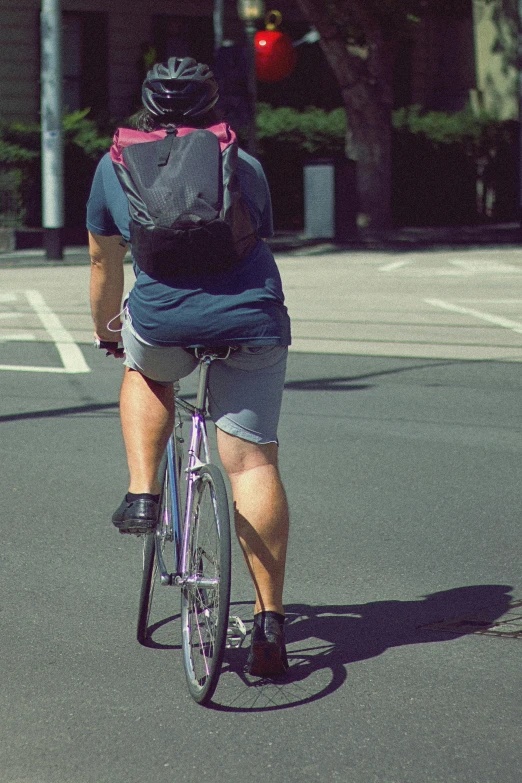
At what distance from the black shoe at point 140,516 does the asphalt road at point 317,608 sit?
0.45 meters

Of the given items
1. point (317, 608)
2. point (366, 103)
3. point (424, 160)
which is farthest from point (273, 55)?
point (317, 608)

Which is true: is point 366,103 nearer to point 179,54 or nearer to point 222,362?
point 179,54

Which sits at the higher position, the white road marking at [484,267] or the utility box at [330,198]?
the utility box at [330,198]

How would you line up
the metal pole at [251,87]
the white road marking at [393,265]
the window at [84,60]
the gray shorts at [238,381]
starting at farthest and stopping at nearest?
the window at [84,60] < the metal pole at [251,87] < the white road marking at [393,265] < the gray shorts at [238,381]

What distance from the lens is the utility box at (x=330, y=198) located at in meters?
23.1

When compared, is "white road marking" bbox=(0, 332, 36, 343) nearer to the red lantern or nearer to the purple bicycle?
the purple bicycle

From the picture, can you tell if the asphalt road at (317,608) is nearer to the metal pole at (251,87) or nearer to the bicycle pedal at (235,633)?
the bicycle pedal at (235,633)

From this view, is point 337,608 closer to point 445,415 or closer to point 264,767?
point 264,767

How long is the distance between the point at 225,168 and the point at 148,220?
245 mm

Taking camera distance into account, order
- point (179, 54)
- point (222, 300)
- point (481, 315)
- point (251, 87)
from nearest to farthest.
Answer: point (222, 300), point (481, 315), point (251, 87), point (179, 54)

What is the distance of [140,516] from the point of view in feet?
13.1

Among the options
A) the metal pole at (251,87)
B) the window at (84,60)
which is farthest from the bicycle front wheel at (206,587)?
the window at (84,60)

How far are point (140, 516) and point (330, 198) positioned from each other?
19649mm

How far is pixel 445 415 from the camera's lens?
8562 mm
